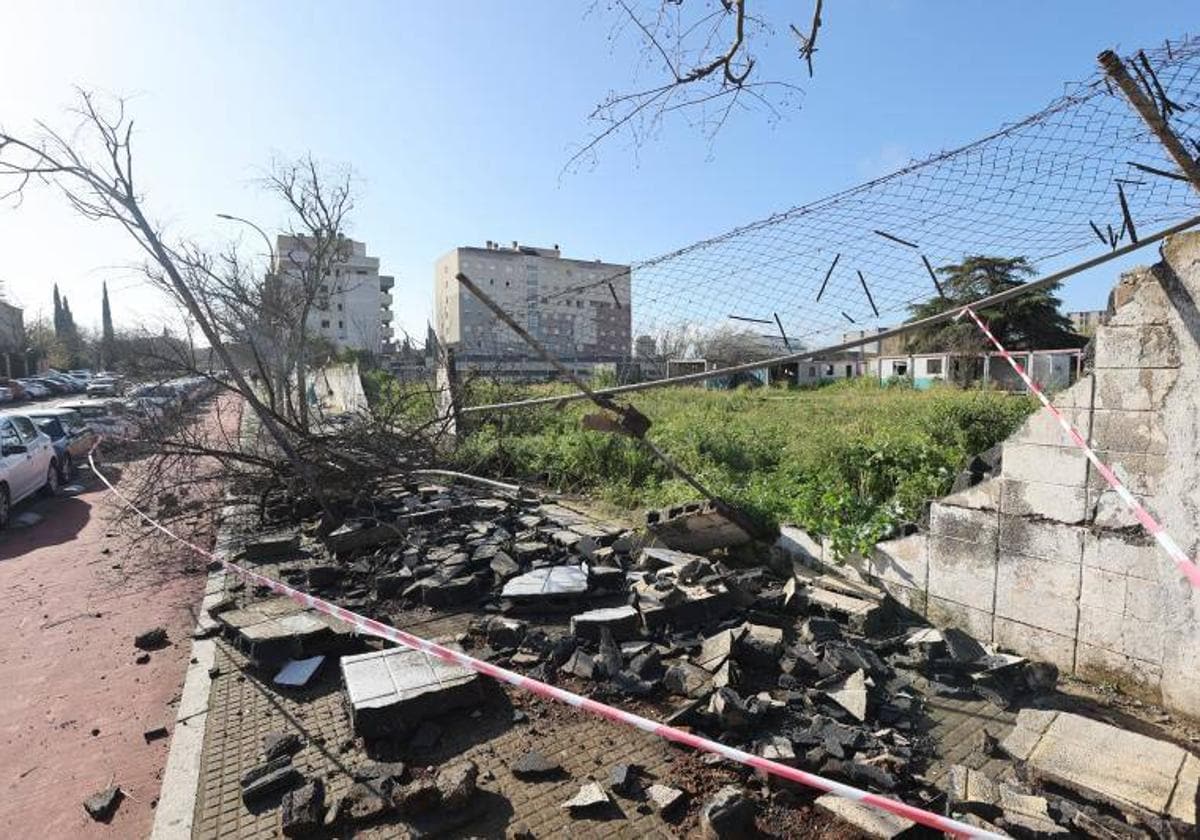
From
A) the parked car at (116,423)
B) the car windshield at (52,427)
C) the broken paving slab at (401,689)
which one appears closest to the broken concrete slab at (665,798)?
the broken paving slab at (401,689)

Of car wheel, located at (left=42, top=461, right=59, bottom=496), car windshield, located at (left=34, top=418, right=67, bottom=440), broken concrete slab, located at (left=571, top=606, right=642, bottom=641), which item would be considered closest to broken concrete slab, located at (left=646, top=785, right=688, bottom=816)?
broken concrete slab, located at (left=571, top=606, right=642, bottom=641)

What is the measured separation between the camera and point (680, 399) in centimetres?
1966

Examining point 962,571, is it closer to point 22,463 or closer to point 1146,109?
point 1146,109

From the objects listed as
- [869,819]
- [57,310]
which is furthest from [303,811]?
[57,310]

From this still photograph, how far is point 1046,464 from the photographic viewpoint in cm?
401

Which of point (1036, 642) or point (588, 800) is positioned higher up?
point (1036, 642)

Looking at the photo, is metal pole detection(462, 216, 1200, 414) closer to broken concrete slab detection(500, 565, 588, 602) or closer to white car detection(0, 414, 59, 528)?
broken concrete slab detection(500, 565, 588, 602)

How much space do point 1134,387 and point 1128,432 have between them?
253mm

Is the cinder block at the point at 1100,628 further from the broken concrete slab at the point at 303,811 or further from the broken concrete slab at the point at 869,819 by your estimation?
the broken concrete slab at the point at 303,811

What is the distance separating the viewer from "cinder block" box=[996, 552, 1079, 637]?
13.0ft

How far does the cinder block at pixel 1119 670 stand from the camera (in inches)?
143

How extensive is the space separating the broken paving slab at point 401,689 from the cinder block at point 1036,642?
3474 millimetres

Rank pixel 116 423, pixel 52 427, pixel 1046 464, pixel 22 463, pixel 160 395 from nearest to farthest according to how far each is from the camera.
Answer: pixel 1046 464, pixel 160 395, pixel 22 463, pixel 116 423, pixel 52 427

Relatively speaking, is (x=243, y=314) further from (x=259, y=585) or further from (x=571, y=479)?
(x=259, y=585)
